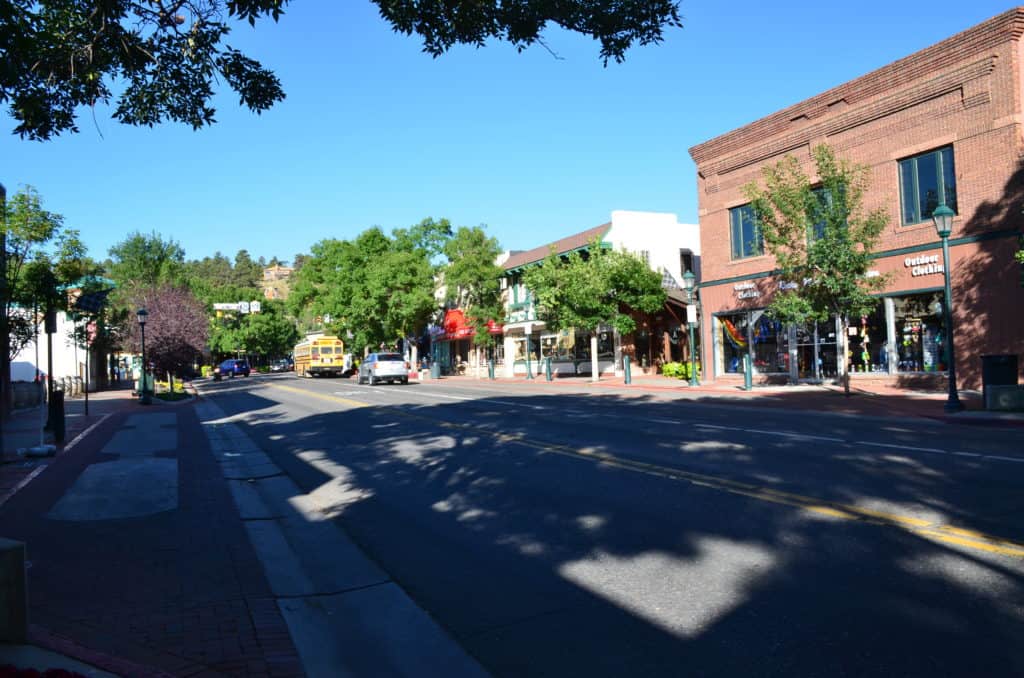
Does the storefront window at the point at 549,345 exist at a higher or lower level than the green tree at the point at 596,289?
lower

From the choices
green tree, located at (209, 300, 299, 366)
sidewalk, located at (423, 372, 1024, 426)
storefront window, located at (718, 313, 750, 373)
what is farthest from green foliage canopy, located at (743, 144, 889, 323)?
green tree, located at (209, 300, 299, 366)

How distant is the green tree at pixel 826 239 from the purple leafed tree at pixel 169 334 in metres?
24.4

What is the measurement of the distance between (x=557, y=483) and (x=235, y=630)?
4.83 meters

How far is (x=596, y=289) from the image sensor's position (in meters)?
31.2

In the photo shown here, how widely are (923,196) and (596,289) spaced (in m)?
13.1

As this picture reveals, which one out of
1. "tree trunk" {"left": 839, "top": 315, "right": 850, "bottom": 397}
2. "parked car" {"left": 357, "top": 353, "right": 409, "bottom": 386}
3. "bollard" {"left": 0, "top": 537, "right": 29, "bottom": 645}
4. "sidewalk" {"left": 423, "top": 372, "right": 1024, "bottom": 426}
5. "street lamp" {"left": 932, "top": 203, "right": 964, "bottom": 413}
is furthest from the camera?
"parked car" {"left": 357, "top": 353, "right": 409, "bottom": 386}

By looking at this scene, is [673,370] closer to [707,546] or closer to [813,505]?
[813,505]

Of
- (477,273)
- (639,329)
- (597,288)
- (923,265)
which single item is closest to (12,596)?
(923,265)

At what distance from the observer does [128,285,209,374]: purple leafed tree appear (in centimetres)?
3153

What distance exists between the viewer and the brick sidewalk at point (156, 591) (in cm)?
406

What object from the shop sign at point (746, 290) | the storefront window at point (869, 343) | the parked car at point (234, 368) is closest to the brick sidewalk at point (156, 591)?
the storefront window at point (869, 343)

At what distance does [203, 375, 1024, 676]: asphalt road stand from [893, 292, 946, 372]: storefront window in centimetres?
915

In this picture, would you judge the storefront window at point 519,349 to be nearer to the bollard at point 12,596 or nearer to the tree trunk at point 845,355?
the tree trunk at point 845,355

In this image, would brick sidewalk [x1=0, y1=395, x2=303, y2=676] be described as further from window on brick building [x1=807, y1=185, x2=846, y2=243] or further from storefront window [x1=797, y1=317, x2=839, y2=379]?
storefront window [x1=797, y1=317, x2=839, y2=379]
